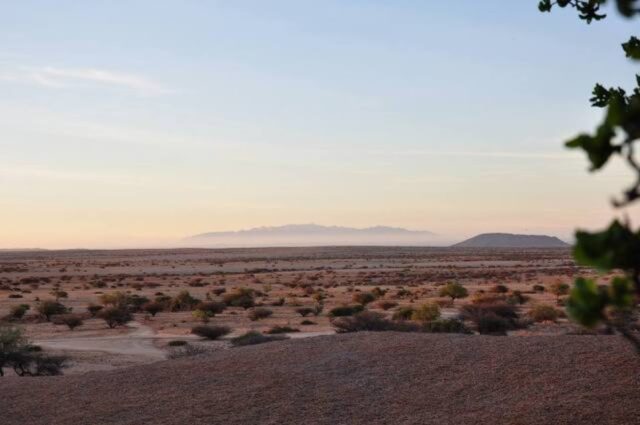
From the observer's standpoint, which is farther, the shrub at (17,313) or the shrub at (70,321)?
the shrub at (17,313)

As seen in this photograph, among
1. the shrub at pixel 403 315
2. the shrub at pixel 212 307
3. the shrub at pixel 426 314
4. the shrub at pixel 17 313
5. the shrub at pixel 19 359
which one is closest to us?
the shrub at pixel 19 359

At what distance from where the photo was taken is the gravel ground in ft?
40.7

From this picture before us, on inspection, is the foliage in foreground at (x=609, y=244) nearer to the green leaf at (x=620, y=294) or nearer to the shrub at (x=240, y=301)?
the green leaf at (x=620, y=294)

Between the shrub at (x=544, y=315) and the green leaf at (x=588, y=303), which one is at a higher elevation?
the green leaf at (x=588, y=303)

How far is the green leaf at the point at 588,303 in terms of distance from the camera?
2.98 meters

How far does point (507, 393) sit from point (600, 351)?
97.3 inches

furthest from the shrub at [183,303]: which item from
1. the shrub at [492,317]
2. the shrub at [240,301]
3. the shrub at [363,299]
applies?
the shrub at [492,317]

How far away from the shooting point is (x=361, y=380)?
14.3 meters

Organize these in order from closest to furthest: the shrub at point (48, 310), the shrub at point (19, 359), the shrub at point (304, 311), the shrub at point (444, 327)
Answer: the shrub at point (19, 359), the shrub at point (444, 327), the shrub at point (304, 311), the shrub at point (48, 310)

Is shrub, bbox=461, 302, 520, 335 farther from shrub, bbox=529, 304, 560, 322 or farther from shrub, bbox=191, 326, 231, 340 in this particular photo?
shrub, bbox=191, 326, 231, 340

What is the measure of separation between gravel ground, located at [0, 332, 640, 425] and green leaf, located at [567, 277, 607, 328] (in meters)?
9.22

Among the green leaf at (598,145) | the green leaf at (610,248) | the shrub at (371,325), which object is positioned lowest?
the shrub at (371,325)

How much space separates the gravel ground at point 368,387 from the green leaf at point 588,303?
9.22 m

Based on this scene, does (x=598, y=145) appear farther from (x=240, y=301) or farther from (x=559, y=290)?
(x=559, y=290)
